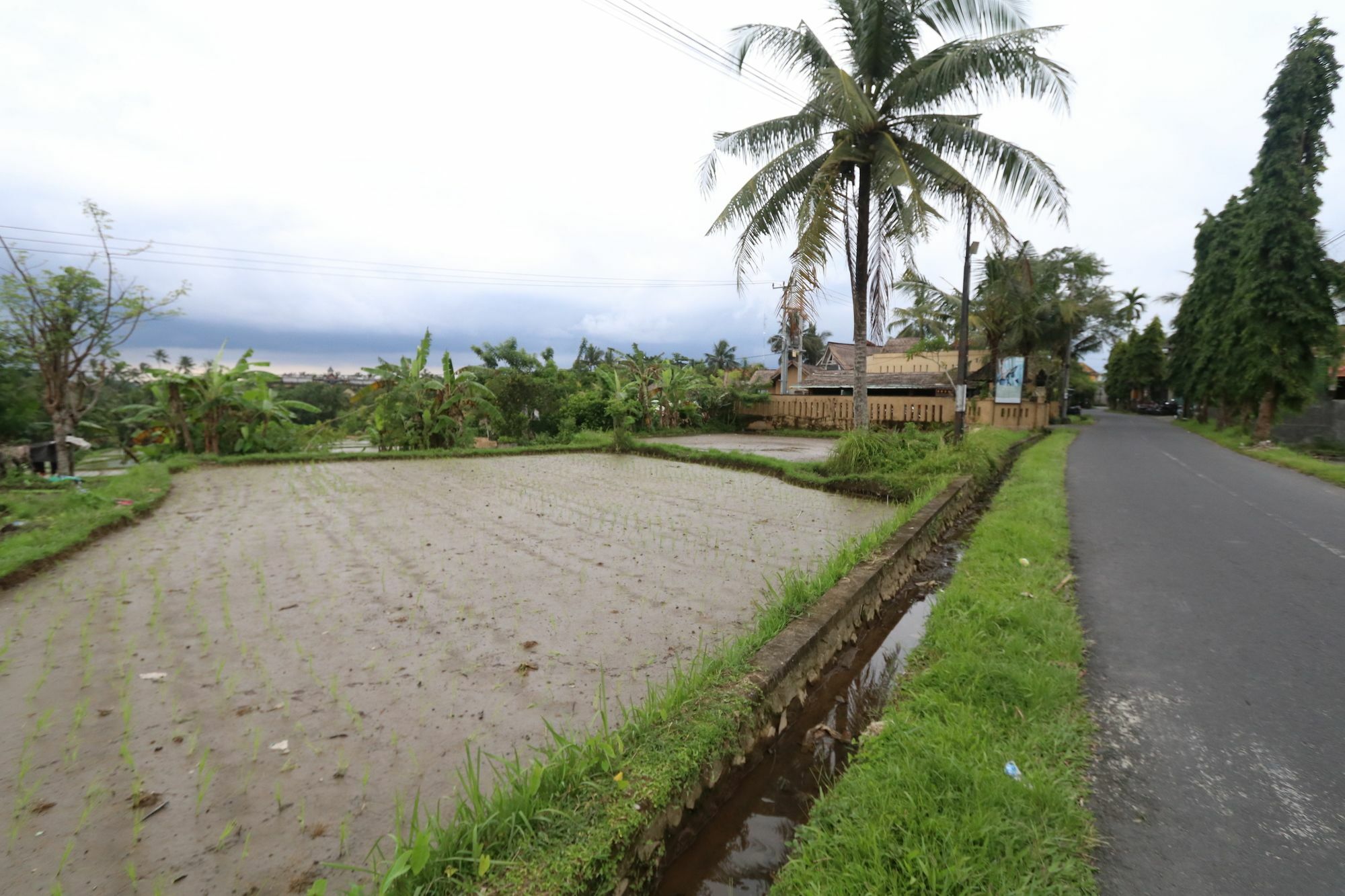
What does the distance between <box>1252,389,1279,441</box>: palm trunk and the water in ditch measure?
20.7 meters

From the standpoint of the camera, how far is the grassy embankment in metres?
1.70

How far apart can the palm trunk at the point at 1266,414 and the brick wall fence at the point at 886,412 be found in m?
6.19

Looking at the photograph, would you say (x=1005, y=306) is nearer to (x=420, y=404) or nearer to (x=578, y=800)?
(x=420, y=404)

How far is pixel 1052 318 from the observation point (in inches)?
1051

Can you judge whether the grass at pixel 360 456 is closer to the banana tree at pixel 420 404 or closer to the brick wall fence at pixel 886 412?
the banana tree at pixel 420 404

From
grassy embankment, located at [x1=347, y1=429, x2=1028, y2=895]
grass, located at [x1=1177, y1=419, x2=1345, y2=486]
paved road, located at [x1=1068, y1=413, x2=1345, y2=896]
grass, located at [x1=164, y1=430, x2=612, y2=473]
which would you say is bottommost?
paved road, located at [x1=1068, y1=413, x2=1345, y2=896]

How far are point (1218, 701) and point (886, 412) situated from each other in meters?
19.2

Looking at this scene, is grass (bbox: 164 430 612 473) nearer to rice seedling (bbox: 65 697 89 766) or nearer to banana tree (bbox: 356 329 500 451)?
banana tree (bbox: 356 329 500 451)

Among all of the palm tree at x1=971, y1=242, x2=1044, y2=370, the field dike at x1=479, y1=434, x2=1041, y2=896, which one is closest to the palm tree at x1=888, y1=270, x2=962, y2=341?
the palm tree at x1=971, y1=242, x2=1044, y2=370

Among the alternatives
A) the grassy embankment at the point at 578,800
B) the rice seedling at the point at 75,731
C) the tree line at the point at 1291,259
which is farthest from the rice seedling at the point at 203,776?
the tree line at the point at 1291,259

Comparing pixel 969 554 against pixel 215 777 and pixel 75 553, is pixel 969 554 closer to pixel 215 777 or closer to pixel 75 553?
pixel 215 777

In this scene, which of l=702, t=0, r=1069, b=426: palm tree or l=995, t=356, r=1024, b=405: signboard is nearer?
l=702, t=0, r=1069, b=426: palm tree

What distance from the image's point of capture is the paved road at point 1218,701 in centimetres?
198

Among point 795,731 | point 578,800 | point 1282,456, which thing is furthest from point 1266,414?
point 578,800
